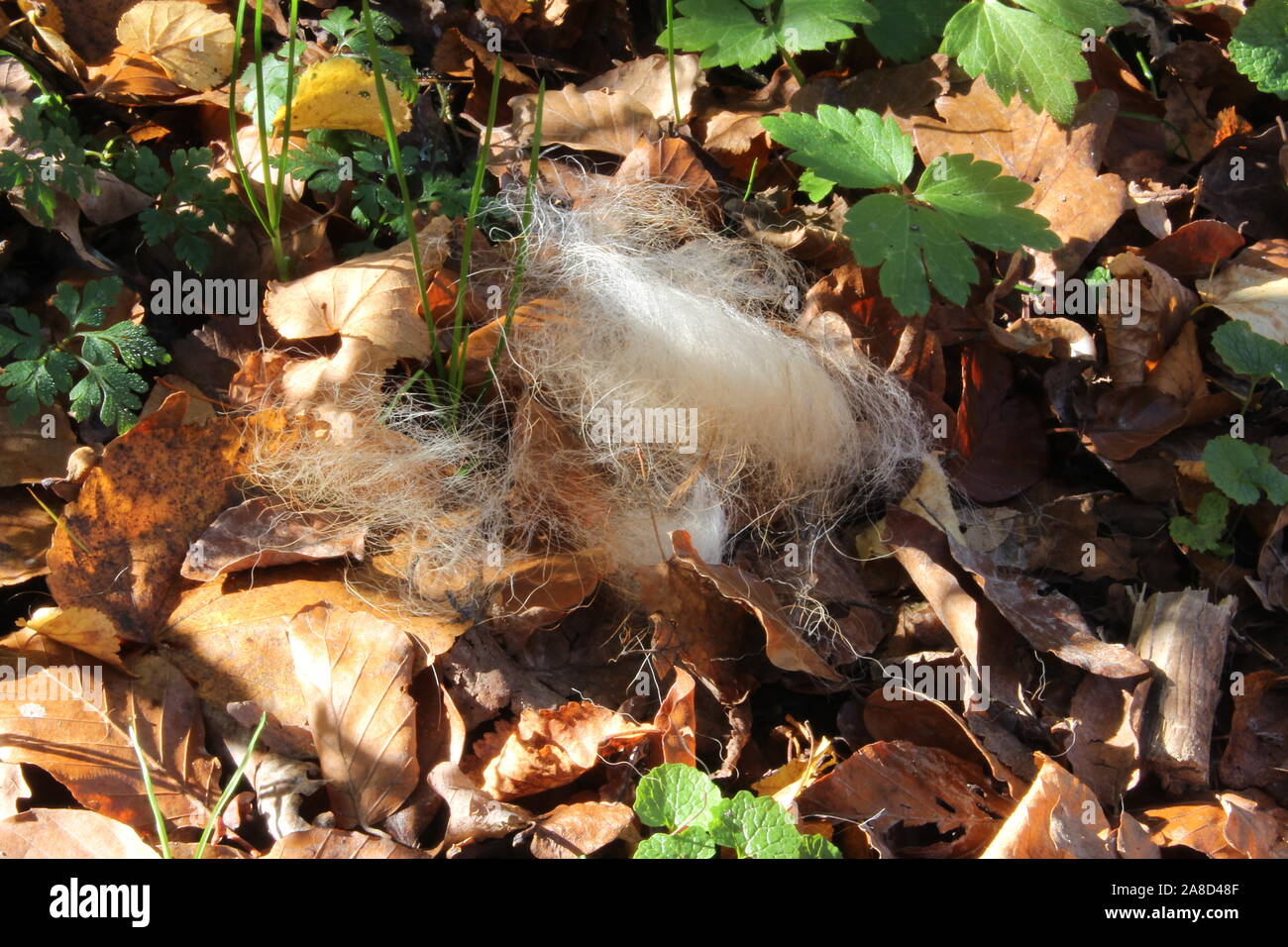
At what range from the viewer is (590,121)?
274cm

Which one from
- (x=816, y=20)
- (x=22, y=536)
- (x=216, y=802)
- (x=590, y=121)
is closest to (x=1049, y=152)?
(x=816, y=20)

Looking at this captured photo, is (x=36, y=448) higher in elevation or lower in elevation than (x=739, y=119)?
lower

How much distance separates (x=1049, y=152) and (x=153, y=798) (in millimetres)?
2505

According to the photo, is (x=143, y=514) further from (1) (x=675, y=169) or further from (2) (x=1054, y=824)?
(2) (x=1054, y=824)

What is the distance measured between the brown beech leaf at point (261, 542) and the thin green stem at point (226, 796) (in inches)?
13.5

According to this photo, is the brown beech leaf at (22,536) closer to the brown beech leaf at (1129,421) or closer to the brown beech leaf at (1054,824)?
the brown beech leaf at (1054,824)

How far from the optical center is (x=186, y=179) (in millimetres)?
2371

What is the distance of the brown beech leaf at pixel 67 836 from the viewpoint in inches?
66.0

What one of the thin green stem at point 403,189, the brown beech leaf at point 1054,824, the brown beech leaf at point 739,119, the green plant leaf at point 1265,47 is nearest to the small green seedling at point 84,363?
the thin green stem at point 403,189

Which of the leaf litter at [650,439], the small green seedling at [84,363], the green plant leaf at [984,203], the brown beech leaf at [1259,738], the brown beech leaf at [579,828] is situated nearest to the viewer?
the brown beech leaf at [579,828]

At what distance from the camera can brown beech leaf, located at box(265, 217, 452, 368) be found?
2270mm
